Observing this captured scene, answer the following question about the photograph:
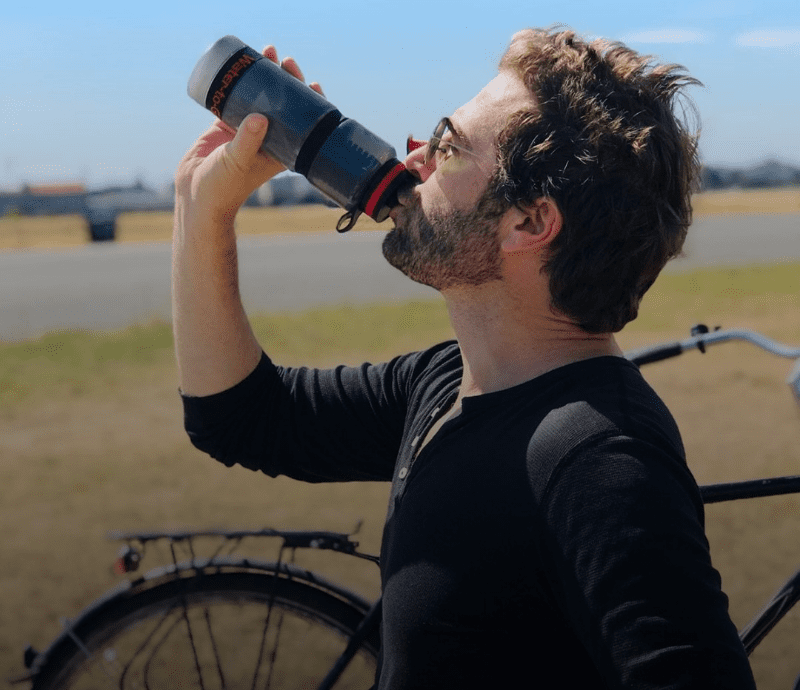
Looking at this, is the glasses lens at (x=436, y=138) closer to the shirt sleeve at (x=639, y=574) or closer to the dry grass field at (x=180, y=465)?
the dry grass field at (x=180, y=465)

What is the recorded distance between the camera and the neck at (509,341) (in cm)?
176

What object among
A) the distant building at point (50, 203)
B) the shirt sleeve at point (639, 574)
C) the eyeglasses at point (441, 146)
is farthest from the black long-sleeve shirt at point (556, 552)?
the distant building at point (50, 203)

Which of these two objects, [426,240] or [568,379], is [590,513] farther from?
[426,240]

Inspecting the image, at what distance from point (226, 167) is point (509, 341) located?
0.64 meters

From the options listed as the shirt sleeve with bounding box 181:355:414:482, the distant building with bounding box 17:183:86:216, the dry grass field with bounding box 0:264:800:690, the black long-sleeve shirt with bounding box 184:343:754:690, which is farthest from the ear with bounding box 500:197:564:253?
the distant building with bounding box 17:183:86:216

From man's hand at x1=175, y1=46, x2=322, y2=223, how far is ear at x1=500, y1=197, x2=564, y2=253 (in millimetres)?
496

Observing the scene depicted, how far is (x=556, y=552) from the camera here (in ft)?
4.63

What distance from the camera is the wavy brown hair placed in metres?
1.71

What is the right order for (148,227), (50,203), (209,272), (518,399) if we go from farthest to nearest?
(50,203)
(148,227)
(209,272)
(518,399)

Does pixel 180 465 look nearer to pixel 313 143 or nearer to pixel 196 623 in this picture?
pixel 196 623

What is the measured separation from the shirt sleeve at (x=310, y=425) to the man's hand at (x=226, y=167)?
1.26 ft

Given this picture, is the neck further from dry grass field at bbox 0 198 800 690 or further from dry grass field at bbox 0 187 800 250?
dry grass field at bbox 0 187 800 250

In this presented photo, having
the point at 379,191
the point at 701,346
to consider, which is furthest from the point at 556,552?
the point at 701,346

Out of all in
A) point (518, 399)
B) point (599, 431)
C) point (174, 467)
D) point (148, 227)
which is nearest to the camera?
point (599, 431)
